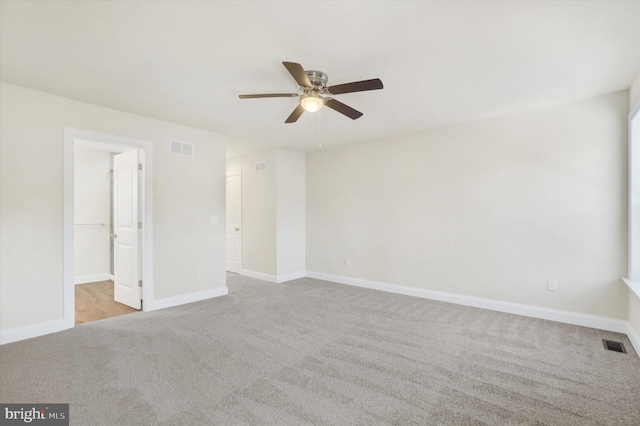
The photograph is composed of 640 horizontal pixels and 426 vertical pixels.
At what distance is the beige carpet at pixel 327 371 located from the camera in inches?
76.1

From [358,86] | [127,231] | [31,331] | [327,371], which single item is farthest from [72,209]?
[358,86]

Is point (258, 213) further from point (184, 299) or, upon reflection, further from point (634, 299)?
point (634, 299)

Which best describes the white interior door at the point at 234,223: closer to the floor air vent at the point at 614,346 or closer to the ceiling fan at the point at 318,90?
the ceiling fan at the point at 318,90

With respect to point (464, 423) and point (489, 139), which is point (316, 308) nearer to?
point (464, 423)

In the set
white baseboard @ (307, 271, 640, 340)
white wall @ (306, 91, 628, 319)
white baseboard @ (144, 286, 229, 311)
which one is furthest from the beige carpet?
white wall @ (306, 91, 628, 319)

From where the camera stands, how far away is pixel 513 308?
386cm

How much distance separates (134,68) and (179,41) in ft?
2.43

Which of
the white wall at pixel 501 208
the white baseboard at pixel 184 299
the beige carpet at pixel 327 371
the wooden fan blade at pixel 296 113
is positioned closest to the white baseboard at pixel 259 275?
the white baseboard at pixel 184 299

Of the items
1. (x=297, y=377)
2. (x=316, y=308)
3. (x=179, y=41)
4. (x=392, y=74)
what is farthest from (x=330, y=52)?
(x=316, y=308)

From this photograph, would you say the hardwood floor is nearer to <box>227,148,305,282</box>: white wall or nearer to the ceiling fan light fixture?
<box>227,148,305,282</box>: white wall

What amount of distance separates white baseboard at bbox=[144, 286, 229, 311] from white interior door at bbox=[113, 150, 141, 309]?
0.68ft

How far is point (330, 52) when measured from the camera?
2414 millimetres

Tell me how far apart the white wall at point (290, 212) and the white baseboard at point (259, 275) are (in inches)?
6.1

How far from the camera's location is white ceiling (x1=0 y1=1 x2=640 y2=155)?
195cm
